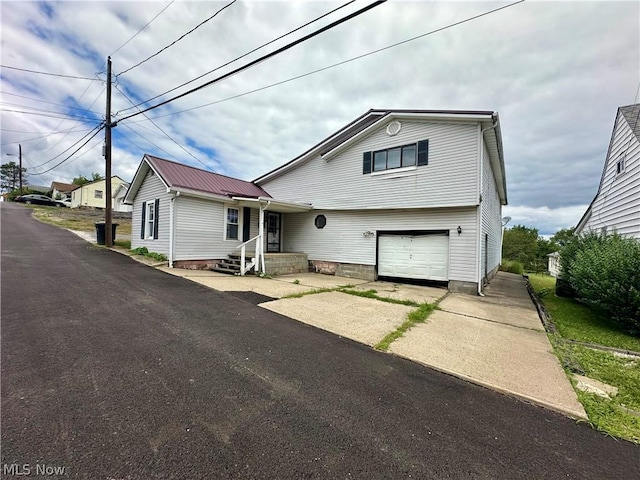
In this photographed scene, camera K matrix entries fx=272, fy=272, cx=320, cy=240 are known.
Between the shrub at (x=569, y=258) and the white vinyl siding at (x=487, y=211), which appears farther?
the white vinyl siding at (x=487, y=211)

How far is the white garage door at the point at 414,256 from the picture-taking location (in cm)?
1039

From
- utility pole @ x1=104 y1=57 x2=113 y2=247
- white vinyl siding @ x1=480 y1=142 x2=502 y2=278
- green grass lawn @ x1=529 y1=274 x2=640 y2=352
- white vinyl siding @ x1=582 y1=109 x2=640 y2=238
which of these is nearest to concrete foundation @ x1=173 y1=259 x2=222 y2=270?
utility pole @ x1=104 y1=57 x2=113 y2=247

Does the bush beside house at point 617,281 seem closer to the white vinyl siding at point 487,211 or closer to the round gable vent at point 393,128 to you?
the white vinyl siding at point 487,211

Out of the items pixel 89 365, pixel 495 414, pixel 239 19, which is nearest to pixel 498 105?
pixel 239 19

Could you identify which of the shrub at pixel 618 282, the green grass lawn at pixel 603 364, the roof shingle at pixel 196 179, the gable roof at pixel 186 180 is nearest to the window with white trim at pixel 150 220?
the gable roof at pixel 186 180

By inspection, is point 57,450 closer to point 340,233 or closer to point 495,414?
point 495,414

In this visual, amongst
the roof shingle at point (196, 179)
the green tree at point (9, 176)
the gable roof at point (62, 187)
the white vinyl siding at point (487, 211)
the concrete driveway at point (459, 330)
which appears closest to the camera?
the concrete driveway at point (459, 330)

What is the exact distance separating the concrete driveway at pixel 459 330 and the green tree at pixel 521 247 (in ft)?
117

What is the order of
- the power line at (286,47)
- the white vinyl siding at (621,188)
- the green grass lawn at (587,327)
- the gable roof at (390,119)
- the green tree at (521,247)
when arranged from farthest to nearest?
the green tree at (521,247) < the gable roof at (390,119) < the white vinyl siding at (621,188) < the green grass lawn at (587,327) < the power line at (286,47)

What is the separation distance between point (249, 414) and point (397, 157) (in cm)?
1073

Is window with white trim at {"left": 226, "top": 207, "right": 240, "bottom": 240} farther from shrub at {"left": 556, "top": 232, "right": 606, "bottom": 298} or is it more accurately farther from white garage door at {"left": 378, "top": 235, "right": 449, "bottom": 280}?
shrub at {"left": 556, "top": 232, "right": 606, "bottom": 298}

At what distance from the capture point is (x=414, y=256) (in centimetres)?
1103

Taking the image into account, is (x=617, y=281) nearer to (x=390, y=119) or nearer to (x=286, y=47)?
(x=390, y=119)

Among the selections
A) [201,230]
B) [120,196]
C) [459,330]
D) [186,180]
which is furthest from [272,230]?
[120,196]
